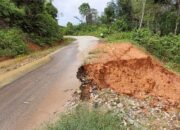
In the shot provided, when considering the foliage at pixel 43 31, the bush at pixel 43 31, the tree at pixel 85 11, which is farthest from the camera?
the tree at pixel 85 11

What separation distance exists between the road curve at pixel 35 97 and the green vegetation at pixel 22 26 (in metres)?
9.18

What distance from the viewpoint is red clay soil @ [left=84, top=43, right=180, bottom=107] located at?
A: 1452 centimetres

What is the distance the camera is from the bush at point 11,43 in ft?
91.3

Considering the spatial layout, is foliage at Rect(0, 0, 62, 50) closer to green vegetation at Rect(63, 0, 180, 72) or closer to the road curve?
green vegetation at Rect(63, 0, 180, 72)

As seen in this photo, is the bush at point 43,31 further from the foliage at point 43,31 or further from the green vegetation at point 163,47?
the green vegetation at point 163,47

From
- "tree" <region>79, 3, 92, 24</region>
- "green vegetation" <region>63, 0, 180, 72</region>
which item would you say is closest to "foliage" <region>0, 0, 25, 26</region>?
"green vegetation" <region>63, 0, 180, 72</region>

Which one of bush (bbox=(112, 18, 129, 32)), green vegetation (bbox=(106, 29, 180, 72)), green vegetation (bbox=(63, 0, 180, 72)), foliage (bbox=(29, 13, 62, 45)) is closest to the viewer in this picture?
green vegetation (bbox=(106, 29, 180, 72))

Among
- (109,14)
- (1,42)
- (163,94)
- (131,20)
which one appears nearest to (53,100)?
(163,94)

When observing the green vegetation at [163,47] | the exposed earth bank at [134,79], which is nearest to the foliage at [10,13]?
the green vegetation at [163,47]

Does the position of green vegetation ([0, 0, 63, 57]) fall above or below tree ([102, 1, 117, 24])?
above

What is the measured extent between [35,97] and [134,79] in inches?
160

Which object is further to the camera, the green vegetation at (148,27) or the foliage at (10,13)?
the foliage at (10,13)

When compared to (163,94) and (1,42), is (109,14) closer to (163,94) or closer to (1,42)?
(1,42)

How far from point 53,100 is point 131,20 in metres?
55.2
